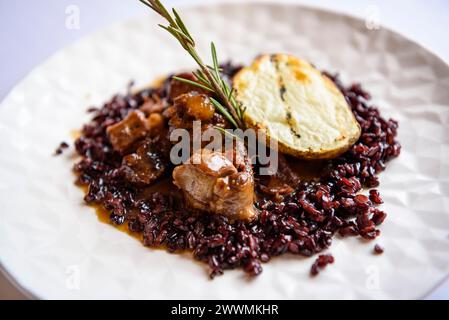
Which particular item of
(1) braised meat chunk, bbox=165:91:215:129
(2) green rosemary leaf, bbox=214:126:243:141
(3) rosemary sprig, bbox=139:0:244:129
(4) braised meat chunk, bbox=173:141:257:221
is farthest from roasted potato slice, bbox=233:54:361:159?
(4) braised meat chunk, bbox=173:141:257:221

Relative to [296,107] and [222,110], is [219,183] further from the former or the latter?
[296,107]

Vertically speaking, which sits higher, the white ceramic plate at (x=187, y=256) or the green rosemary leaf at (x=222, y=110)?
the green rosemary leaf at (x=222, y=110)

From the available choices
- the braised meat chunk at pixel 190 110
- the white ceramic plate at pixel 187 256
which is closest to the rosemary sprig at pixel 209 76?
the braised meat chunk at pixel 190 110

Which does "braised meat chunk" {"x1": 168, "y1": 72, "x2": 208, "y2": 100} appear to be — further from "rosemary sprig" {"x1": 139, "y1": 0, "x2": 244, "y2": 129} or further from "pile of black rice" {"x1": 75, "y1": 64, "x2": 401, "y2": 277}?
"pile of black rice" {"x1": 75, "y1": 64, "x2": 401, "y2": 277}

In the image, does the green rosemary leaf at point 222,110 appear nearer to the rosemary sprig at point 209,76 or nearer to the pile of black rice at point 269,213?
the rosemary sprig at point 209,76

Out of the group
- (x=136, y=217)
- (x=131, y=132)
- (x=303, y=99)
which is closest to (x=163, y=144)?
(x=131, y=132)

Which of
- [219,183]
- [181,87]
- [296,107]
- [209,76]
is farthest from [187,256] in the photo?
[296,107]
